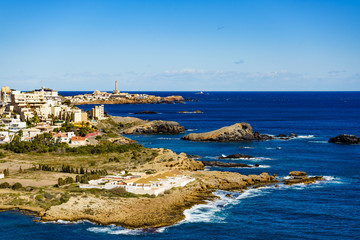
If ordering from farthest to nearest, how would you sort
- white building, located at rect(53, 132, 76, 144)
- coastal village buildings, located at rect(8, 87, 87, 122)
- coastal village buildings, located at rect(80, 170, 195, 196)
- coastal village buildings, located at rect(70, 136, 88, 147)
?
1. coastal village buildings, located at rect(8, 87, 87, 122)
2. white building, located at rect(53, 132, 76, 144)
3. coastal village buildings, located at rect(70, 136, 88, 147)
4. coastal village buildings, located at rect(80, 170, 195, 196)

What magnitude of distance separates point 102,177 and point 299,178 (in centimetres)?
2883

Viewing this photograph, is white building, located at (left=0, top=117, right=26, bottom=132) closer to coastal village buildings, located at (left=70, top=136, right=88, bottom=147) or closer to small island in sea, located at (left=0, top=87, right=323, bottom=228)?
small island in sea, located at (left=0, top=87, right=323, bottom=228)

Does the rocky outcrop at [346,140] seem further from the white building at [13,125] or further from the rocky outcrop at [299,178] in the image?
the white building at [13,125]

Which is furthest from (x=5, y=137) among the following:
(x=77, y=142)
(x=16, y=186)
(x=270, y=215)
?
(x=270, y=215)

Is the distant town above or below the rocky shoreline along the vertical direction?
above

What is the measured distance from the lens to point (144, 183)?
52250 mm

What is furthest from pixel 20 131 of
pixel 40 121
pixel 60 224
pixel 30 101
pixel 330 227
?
pixel 330 227

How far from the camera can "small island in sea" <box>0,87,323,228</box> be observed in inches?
1774

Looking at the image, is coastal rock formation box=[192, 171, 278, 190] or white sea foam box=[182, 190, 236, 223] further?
coastal rock formation box=[192, 171, 278, 190]

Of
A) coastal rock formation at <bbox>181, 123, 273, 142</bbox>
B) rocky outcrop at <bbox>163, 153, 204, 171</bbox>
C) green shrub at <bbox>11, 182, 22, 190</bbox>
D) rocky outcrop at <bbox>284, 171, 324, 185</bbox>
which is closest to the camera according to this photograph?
green shrub at <bbox>11, 182, 22, 190</bbox>

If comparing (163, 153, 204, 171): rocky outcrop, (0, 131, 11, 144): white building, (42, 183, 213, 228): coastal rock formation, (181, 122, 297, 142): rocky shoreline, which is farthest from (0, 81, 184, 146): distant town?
(42, 183, 213, 228): coastal rock formation

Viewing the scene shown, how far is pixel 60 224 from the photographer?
4188cm

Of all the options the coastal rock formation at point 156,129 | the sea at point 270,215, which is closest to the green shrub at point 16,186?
the sea at point 270,215

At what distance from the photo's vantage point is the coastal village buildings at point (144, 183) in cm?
5119
